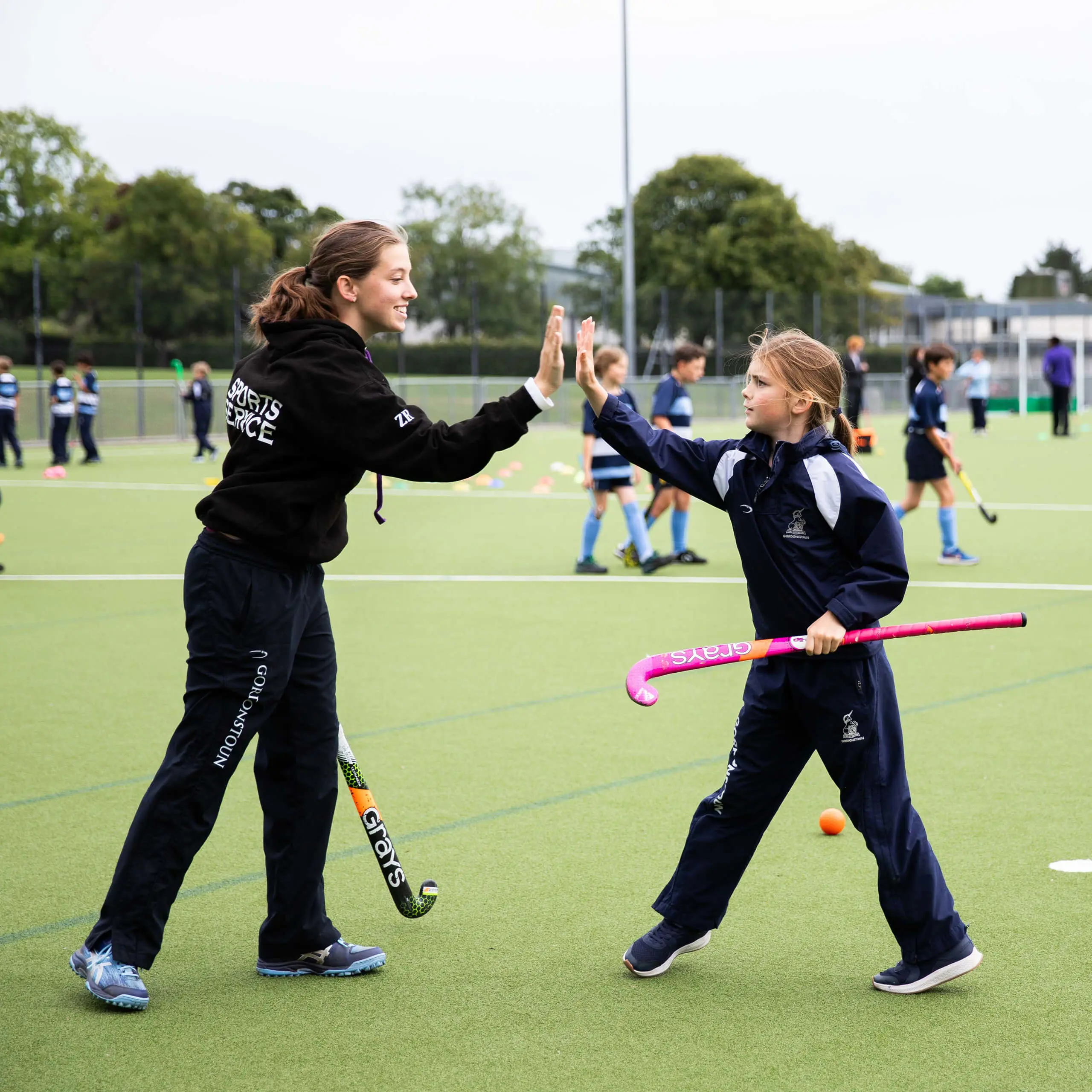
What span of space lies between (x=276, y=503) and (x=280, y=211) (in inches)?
3176

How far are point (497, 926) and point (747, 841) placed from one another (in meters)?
0.85

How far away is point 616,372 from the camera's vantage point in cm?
1081

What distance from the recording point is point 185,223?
200 feet

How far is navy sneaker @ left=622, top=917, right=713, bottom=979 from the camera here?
3.70 metres

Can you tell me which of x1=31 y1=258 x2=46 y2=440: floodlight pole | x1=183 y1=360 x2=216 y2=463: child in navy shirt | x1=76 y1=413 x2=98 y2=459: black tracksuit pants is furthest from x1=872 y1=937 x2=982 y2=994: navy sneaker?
x1=31 y1=258 x2=46 y2=440: floodlight pole

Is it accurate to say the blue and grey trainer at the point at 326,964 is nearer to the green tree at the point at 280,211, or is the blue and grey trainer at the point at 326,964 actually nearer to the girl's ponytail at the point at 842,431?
the girl's ponytail at the point at 842,431

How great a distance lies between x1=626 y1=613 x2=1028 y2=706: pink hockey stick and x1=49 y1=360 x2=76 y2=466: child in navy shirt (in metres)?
22.2

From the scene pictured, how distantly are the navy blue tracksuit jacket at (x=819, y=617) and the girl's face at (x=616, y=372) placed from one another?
697 cm

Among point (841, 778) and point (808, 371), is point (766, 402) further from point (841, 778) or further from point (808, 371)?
point (841, 778)

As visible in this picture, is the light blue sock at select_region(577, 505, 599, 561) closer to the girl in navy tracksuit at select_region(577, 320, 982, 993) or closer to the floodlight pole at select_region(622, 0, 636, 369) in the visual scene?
the girl in navy tracksuit at select_region(577, 320, 982, 993)

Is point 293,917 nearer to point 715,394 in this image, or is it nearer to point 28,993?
point 28,993

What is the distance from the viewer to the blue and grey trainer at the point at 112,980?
344cm

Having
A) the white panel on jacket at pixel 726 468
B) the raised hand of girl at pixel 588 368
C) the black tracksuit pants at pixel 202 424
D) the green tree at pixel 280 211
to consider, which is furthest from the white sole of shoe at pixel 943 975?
the green tree at pixel 280 211

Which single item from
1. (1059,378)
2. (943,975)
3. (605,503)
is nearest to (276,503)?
(943,975)
